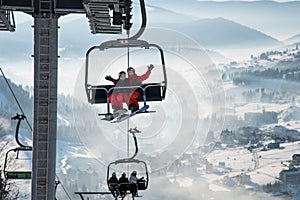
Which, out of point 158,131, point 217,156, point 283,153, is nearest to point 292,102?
point 217,156

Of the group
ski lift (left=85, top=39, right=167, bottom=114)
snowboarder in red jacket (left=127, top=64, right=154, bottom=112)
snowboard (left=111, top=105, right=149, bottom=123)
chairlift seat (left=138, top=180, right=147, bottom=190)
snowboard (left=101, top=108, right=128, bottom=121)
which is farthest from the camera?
chairlift seat (left=138, top=180, right=147, bottom=190)

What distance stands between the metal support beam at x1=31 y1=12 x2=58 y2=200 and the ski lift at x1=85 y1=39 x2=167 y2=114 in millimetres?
578

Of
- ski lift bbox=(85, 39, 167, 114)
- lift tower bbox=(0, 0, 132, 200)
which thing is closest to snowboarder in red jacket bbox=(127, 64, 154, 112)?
ski lift bbox=(85, 39, 167, 114)

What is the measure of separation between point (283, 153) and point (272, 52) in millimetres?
39476

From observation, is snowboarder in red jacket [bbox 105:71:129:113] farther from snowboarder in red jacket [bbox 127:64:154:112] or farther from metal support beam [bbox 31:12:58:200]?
metal support beam [bbox 31:12:58:200]

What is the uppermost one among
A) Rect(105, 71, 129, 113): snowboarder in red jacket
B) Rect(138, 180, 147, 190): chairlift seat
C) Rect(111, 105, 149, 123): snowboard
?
Rect(105, 71, 129, 113): snowboarder in red jacket

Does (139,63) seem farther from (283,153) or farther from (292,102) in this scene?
(292,102)

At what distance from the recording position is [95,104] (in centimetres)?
1381

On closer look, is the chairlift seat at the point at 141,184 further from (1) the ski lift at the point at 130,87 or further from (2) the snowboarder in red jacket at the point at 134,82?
(1) the ski lift at the point at 130,87

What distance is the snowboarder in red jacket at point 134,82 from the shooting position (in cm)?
1401

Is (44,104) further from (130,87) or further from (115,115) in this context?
(130,87)

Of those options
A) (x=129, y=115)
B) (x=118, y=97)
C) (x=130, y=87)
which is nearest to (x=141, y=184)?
(x=129, y=115)

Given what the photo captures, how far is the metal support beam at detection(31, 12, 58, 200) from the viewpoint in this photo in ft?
45.5

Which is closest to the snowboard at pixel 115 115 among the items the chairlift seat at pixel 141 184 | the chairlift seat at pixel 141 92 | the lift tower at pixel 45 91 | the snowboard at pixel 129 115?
the snowboard at pixel 129 115
